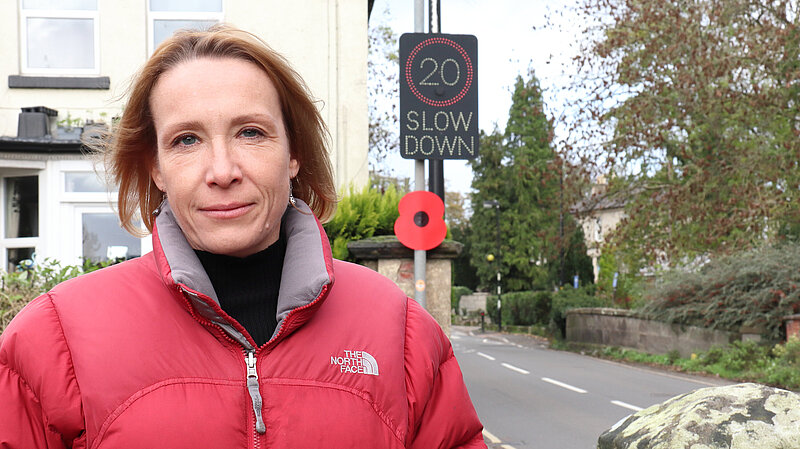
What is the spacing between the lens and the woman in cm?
147

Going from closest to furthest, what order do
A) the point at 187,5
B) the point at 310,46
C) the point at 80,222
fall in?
the point at 80,222, the point at 187,5, the point at 310,46

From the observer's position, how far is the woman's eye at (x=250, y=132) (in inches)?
66.0

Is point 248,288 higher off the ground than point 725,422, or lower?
higher

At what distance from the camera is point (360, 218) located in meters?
8.21

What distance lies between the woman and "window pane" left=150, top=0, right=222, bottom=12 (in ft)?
33.0

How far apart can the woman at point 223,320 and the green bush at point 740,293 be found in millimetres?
16000

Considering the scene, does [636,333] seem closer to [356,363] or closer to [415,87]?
[415,87]

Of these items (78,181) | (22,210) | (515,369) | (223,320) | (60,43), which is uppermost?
(60,43)

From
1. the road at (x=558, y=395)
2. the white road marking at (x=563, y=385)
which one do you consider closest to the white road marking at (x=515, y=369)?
the road at (x=558, y=395)

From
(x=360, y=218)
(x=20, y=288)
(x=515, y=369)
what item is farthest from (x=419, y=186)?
(x=515, y=369)

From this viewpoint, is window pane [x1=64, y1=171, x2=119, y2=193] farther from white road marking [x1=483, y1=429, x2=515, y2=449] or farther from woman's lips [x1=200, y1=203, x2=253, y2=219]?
woman's lips [x1=200, y1=203, x2=253, y2=219]

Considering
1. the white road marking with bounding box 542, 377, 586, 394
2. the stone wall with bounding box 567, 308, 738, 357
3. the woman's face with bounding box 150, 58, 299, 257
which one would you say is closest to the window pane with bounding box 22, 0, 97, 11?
the white road marking with bounding box 542, 377, 586, 394

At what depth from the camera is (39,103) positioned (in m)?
10.9

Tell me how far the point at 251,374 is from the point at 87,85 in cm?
1050
